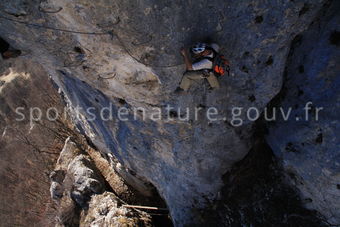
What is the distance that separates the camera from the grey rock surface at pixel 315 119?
22.9ft

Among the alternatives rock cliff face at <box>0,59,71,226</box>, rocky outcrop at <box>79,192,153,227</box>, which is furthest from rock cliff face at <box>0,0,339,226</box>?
rock cliff face at <box>0,59,71,226</box>

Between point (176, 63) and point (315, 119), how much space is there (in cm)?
387

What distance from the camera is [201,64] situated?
632 cm

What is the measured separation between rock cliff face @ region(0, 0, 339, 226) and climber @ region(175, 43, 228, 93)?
251 mm

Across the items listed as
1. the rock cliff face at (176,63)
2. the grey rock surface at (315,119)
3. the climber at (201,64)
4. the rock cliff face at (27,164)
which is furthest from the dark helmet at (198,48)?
the rock cliff face at (27,164)

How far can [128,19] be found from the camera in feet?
20.0

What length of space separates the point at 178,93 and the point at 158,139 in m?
2.23

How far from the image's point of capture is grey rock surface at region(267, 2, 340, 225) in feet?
22.9

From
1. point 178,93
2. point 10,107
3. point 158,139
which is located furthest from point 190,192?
point 10,107

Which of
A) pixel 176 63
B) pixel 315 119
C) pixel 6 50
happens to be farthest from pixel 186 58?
pixel 6 50

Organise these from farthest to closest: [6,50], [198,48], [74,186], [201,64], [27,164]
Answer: [27,164]
[74,186]
[6,50]
[201,64]
[198,48]

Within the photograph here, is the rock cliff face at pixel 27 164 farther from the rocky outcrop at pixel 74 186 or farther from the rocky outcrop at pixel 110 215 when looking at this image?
the rocky outcrop at pixel 110 215

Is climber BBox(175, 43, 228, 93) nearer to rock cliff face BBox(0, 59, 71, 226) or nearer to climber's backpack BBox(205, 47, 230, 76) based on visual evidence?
climber's backpack BBox(205, 47, 230, 76)

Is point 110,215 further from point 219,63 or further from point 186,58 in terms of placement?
point 219,63
